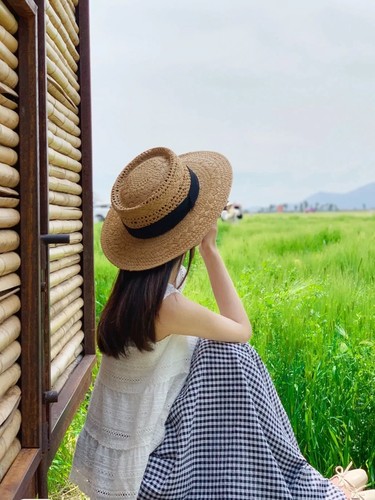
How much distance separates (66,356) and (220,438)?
87 centimetres

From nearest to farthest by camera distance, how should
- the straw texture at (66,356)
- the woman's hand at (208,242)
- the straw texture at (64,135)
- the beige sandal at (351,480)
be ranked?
the woman's hand at (208,242) < the beige sandal at (351,480) < the straw texture at (66,356) < the straw texture at (64,135)

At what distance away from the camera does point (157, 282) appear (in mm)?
1800

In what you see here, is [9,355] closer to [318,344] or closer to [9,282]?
[9,282]

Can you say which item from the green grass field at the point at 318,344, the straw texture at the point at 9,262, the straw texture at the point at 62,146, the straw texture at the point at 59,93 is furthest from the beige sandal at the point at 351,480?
the straw texture at the point at 59,93

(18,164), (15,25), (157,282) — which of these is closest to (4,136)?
(18,164)

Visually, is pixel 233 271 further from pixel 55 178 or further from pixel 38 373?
pixel 38 373

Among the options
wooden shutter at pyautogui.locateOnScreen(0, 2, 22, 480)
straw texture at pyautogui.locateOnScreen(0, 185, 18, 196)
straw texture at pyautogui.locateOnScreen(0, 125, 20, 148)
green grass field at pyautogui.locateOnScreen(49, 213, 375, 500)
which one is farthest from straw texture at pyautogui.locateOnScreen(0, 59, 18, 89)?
green grass field at pyautogui.locateOnScreen(49, 213, 375, 500)

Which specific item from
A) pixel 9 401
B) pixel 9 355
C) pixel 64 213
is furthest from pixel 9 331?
pixel 64 213

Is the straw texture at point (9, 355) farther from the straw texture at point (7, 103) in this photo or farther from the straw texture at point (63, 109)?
the straw texture at point (63, 109)

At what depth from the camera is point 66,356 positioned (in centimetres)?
251

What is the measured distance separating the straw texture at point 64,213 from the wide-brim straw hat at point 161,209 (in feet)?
1.69

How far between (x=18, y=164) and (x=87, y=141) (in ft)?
3.80

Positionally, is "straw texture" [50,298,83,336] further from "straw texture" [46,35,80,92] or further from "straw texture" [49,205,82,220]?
"straw texture" [46,35,80,92]

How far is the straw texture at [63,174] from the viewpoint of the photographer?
2.41m
